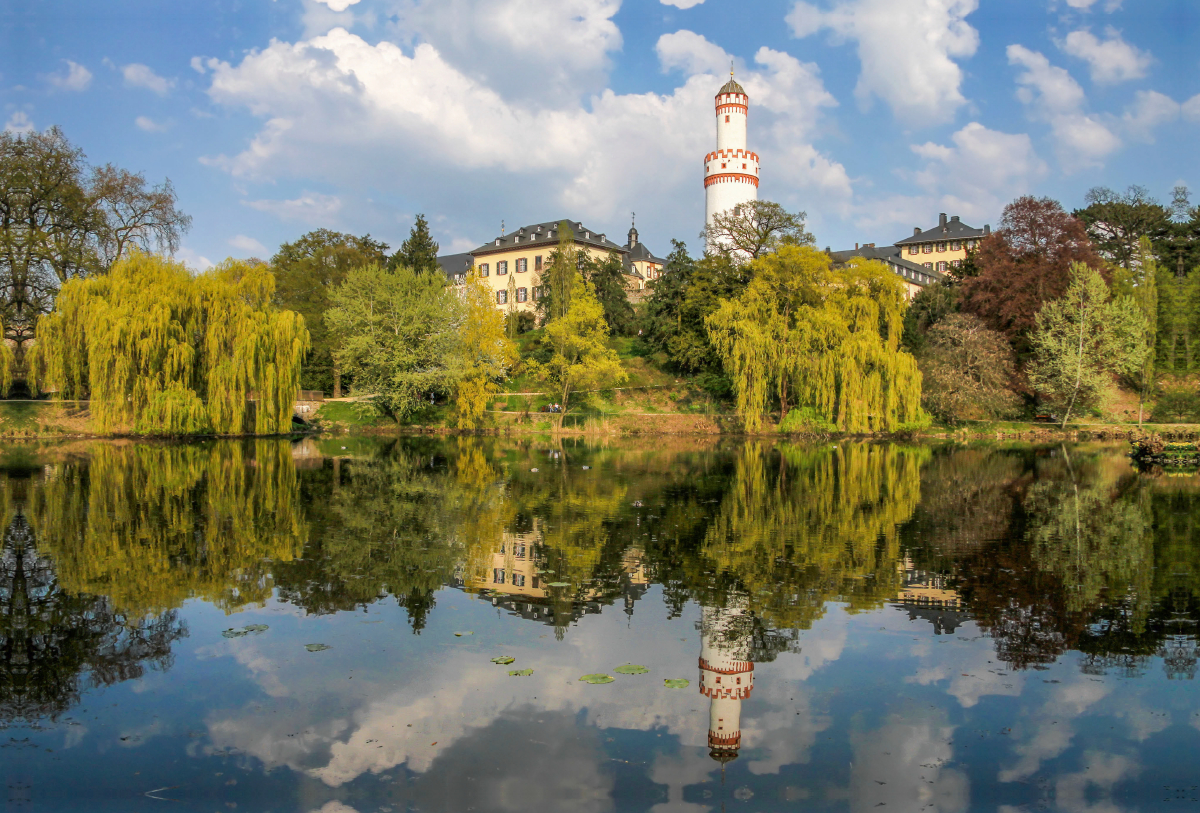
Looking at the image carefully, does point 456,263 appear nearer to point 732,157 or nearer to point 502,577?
point 732,157

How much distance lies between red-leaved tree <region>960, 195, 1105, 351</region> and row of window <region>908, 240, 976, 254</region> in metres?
52.7

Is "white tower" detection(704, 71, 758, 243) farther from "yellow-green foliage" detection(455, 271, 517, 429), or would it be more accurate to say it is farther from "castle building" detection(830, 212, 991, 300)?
"castle building" detection(830, 212, 991, 300)

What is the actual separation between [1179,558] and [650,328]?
44.7m

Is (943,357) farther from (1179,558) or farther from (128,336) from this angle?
(128,336)

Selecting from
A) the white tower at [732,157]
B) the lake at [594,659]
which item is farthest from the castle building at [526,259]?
the lake at [594,659]

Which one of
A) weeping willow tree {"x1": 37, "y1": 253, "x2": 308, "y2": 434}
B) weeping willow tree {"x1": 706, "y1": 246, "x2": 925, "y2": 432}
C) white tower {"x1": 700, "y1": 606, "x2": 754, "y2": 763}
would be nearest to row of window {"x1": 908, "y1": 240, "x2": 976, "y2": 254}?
weeping willow tree {"x1": 706, "y1": 246, "x2": 925, "y2": 432}

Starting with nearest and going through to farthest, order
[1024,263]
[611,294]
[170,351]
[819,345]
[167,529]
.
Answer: [167,529], [170,351], [819,345], [1024,263], [611,294]

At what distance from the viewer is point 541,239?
250 ft

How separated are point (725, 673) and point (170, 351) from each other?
3313cm

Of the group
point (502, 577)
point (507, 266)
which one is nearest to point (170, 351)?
point (502, 577)

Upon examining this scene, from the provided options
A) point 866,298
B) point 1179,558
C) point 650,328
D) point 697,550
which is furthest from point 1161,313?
point 697,550

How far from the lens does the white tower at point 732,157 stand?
186 feet

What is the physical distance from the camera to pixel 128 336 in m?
32.6

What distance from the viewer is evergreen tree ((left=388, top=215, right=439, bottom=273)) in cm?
6162
